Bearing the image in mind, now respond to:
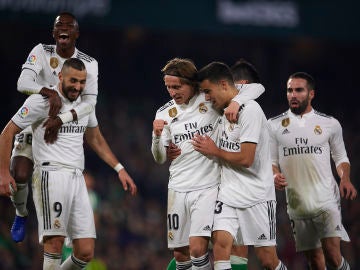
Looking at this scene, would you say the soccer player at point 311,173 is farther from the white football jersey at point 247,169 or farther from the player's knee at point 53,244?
the player's knee at point 53,244

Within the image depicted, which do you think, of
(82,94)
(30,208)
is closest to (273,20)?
(30,208)

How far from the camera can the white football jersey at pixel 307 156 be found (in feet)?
25.2

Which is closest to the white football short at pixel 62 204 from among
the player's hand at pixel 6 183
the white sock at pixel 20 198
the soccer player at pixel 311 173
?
the player's hand at pixel 6 183

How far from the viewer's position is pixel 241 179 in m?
6.55

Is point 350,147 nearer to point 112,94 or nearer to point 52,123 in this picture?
point 112,94

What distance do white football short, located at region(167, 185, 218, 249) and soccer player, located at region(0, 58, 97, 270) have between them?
72 cm

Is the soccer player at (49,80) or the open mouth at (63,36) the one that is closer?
the soccer player at (49,80)

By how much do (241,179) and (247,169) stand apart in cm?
10

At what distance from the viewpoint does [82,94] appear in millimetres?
6992

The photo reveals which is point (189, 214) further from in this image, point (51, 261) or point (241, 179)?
point (51, 261)

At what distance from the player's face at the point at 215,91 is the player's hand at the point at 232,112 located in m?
0.12

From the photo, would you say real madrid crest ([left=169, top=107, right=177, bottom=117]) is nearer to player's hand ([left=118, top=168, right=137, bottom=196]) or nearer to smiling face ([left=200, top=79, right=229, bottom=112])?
smiling face ([left=200, top=79, right=229, bottom=112])

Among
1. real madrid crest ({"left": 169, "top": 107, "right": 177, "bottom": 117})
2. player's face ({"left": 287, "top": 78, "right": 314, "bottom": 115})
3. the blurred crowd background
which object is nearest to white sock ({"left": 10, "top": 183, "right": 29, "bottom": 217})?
real madrid crest ({"left": 169, "top": 107, "right": 177, "bottom": 117})

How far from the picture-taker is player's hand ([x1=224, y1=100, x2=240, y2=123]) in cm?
645
